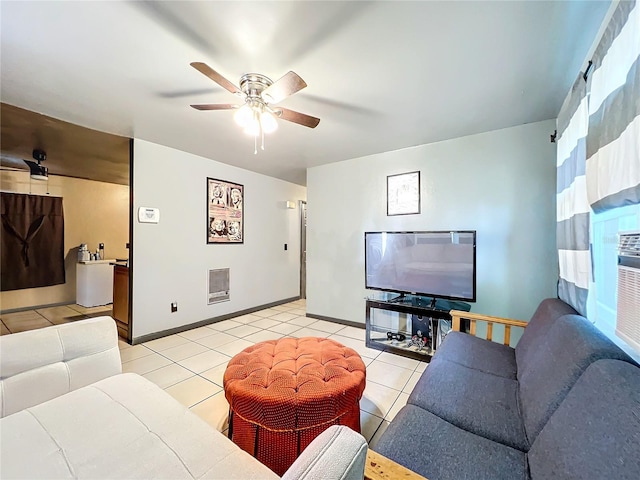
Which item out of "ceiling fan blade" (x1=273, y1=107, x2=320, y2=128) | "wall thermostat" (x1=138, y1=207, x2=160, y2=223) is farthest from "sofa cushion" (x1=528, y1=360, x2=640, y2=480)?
"wall thermostat" (x1=138, y1=207, x2=160, y2=223)

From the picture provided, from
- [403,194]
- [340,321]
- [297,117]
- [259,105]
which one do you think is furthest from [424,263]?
[259,105]

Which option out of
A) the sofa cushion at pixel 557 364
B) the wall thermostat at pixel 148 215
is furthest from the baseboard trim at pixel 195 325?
the sofa cushion at pixel 557 364

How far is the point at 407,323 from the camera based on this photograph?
2922mm

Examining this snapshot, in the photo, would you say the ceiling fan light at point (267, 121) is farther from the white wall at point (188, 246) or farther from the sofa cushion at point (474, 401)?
the sofa cushion at point (474, 401)

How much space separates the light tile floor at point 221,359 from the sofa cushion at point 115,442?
2.33 feet

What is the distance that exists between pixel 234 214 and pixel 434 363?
3472 millimetres

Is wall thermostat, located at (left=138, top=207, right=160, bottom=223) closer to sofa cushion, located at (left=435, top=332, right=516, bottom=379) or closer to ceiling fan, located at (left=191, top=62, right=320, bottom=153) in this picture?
ceiling fan, located at (left=191, top=62, right=320, bottom=153)

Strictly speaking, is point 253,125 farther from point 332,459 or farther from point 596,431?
point 596,431

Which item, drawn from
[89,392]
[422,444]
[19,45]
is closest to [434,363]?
[422,444]

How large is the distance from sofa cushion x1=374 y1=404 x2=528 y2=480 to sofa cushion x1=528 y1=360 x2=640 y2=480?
0.08 metres

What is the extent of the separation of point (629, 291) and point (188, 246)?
3959mm

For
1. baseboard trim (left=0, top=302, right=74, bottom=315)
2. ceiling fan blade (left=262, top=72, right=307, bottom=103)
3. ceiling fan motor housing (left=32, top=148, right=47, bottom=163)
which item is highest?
ceiling fan motor housing (left=32, top=148, right=47, bottom=163)

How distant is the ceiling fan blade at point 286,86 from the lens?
4.79 feet

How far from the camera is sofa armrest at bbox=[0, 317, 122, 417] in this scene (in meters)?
1.17
